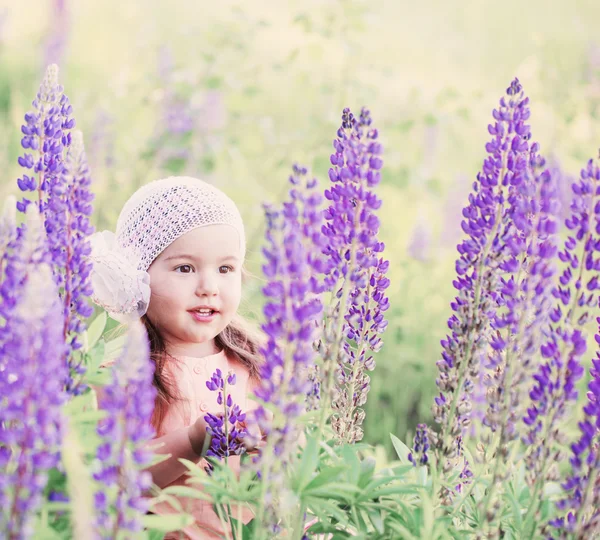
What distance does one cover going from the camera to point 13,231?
1716 millimetres

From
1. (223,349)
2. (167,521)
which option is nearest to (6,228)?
(167,521)

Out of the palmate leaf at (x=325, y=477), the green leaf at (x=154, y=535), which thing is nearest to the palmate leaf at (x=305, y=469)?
the palmate leaf at (x=325, y=477)

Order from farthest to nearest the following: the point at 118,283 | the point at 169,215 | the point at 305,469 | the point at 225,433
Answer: the point at 169,215
the point at 118,283
the point at 225,433
the point at 305,469

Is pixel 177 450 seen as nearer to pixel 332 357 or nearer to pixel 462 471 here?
pixel 332 357

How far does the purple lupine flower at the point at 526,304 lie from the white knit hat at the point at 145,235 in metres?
1.16

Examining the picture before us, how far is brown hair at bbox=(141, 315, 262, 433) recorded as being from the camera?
8.61ft

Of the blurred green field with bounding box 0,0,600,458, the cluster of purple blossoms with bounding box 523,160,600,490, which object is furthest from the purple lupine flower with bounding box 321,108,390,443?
the blurred green field with bounding box 0,0,600,458

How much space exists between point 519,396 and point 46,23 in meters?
6.15

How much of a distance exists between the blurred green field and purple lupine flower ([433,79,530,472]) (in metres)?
2.28

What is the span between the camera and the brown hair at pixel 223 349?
8.61ft

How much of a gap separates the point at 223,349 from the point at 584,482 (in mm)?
1503

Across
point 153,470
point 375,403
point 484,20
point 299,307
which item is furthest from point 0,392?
point 484,20

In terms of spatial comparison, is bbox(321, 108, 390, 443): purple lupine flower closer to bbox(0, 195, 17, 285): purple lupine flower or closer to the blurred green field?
bbox(0, 195, 17, 285): purple lupine flower

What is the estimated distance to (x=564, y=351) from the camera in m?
1.73
